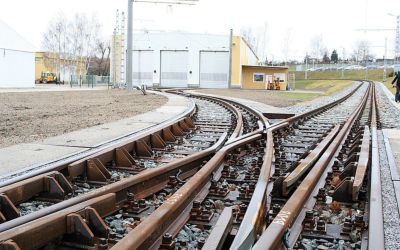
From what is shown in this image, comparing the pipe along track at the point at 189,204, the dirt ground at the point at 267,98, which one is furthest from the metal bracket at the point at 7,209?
the dirt ground at the point at 267,98

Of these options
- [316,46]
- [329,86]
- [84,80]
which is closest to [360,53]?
[316,46]

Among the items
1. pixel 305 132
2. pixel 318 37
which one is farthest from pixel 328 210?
pixel 318 37

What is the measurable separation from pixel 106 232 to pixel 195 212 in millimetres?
854

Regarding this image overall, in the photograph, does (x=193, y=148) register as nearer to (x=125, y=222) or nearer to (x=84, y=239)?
(x=125, y=222)

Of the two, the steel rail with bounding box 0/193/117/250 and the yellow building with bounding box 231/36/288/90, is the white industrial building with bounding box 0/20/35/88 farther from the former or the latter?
the steel rail with bounding box 0/193/117/250

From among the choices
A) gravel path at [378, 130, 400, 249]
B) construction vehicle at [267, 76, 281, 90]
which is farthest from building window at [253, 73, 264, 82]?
gravel path at [378, 130, 400, 249]

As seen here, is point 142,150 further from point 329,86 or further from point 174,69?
point 329,86

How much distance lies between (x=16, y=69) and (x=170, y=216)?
135ft

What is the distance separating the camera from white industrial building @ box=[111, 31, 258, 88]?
50938 millimetres

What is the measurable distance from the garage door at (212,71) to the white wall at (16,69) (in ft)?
70.5

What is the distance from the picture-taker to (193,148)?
7039mm

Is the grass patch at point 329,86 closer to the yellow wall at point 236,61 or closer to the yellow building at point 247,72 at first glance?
the yellow building at point 247,72

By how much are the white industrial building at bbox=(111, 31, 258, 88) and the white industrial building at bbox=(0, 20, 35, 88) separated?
521 inches

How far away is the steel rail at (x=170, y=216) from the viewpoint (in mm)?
2432
